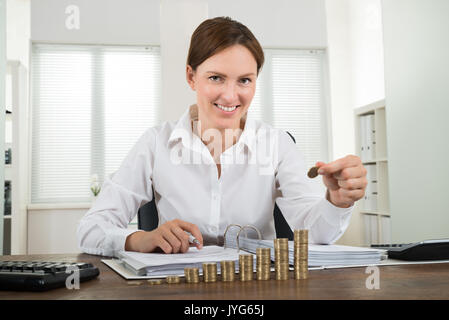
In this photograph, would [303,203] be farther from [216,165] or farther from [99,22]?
[99,22]

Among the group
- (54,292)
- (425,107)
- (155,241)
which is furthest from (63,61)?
(54,292)

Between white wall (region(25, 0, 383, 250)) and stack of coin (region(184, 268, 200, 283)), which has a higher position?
white wall (region(25, 0, 383, 250))

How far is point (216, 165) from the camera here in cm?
153

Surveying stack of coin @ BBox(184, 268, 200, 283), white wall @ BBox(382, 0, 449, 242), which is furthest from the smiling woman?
white wall @ BBox(382, 0, 449, 242)

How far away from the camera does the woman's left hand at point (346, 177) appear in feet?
2.90

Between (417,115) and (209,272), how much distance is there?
244 centimetres

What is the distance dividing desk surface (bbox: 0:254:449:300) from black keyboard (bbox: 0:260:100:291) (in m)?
0.01

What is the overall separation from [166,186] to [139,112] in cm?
354

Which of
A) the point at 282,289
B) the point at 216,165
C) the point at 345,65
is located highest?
the point at 345,65

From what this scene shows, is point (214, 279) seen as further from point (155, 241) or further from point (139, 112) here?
point (139, 112)

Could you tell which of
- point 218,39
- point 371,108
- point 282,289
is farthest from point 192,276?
point 371,108

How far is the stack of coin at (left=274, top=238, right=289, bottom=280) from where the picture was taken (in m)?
0.73

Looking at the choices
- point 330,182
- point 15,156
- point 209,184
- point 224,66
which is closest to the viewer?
point 330,182

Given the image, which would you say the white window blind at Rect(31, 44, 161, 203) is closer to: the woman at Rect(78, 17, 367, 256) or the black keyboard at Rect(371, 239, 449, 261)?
the woman at Rect(78, 17, 367, 256)
